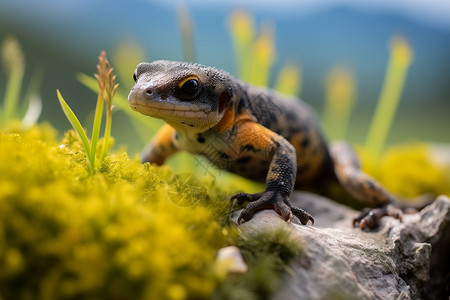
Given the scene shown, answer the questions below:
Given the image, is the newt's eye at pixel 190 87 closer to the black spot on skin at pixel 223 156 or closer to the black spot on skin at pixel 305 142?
the black spot on skin at pixel 223 156

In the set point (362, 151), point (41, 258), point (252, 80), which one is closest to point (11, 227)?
point (41, 258)

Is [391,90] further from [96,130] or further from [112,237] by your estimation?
[112,237]

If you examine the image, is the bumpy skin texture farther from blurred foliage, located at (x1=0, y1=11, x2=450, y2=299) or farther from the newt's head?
blurred foliage, located at (x1=0, y1=11, x2=450, y2=299)

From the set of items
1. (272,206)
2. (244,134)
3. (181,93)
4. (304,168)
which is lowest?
(304,168)

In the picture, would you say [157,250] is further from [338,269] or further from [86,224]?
[338,269]

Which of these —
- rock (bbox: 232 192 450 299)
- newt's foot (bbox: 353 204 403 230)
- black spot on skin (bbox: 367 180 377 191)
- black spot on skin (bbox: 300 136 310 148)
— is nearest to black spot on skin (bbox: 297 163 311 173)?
black spot on skin (bbox: 300 136 310 148)

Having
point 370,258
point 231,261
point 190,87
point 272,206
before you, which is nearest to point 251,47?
point 190,87

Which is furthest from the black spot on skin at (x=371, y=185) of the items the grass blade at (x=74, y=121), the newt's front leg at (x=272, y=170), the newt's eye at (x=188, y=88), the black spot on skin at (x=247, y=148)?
the grass blade at (x=74, y=121)
